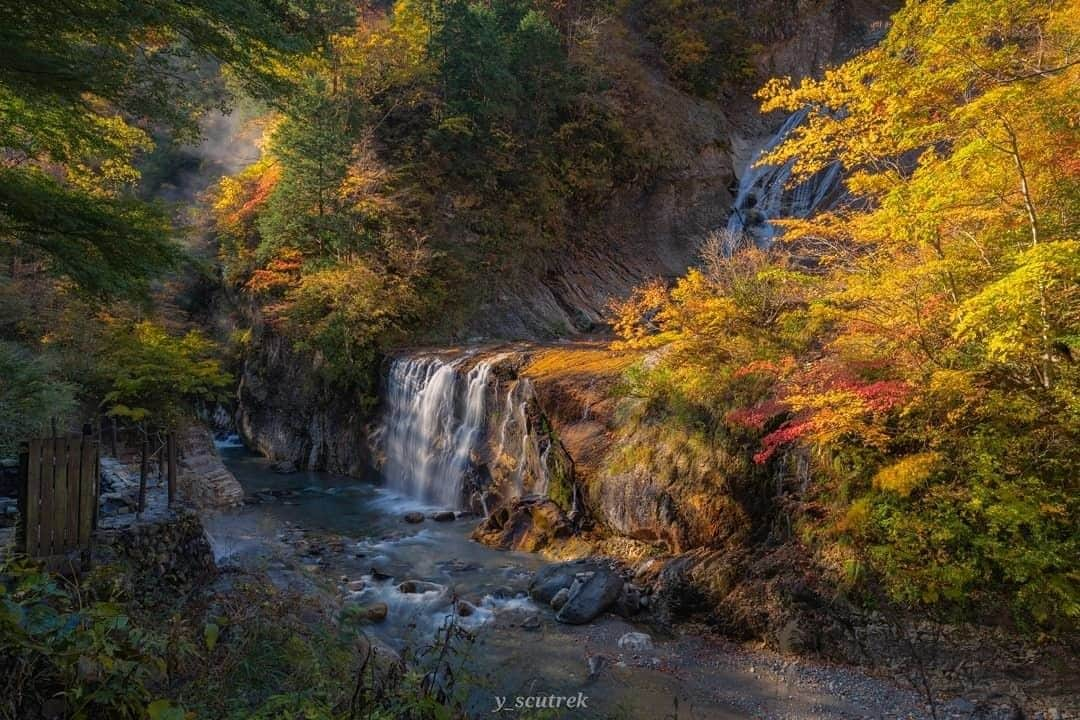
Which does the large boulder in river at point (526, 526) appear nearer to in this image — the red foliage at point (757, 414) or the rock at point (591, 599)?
the rock at point (591, 599)

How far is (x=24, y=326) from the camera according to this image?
1662 cm

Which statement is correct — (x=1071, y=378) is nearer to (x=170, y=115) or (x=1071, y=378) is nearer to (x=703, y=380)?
(x=703, y=380)

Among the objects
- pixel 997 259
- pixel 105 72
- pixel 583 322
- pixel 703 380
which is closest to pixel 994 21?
pixel 997 259

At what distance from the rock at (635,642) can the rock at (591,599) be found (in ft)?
2.33

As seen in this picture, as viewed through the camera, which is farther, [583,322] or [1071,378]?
[583,322]

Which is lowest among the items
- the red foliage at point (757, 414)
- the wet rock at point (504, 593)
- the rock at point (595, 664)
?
the rock at point (595, 664)

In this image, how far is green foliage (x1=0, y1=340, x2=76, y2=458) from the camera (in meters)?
11.2

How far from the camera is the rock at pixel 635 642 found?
28.1 feet

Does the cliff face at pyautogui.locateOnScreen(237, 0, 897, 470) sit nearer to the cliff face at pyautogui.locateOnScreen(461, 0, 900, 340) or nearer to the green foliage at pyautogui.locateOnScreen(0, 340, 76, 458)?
the cliff face at pyautogui.locateOnScreen(461, 0, 900, 340)

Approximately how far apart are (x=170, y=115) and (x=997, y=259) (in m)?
10.2

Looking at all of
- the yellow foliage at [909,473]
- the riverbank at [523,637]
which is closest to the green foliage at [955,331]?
the yellow foliage at [909,473]

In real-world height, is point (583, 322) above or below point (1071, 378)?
above

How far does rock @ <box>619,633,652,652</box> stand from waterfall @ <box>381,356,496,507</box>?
831 centimetres

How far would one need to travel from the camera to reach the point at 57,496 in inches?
290
